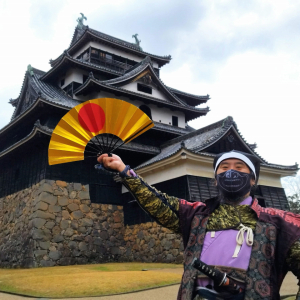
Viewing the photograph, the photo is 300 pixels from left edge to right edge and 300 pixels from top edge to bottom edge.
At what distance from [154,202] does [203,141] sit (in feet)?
36.2

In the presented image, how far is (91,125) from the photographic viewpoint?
2.50 m

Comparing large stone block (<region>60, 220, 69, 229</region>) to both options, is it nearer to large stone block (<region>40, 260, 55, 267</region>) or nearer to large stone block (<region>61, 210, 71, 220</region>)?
large stone block (<region>61, 210, 71, 220</region>)

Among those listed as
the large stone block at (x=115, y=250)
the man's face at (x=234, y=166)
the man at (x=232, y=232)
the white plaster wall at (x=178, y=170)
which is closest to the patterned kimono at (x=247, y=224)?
the man at (x=232, y=232)

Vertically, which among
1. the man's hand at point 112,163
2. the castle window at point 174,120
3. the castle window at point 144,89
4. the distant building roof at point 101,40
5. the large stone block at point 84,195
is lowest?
the man's hand at point 112,163

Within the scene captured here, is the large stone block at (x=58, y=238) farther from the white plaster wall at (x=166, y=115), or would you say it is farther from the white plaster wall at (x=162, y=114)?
the white plaster wall at (x=166, y=115)

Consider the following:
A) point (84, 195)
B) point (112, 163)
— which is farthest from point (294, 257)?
point (84, 195)

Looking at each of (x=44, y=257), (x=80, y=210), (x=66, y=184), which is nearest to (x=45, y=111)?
(x=66, y=184)

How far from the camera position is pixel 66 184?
1266 centimetres

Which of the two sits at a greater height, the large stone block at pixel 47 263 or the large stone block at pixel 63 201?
the large stone block at pixel 63 201

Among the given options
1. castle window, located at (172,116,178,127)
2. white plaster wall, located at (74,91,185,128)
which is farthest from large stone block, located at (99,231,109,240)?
castle window, located at (172,116,178,127)

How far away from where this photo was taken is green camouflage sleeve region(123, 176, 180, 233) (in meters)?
2.18

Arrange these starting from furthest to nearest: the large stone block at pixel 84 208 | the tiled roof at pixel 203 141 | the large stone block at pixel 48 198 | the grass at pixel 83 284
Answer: the large stone block at pixel 84 208
the tiled roof at pixel 203 141
the large stone block at pixel 48 198
the grass at pixel 83 284

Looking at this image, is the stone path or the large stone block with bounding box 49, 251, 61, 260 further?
the large stone block with bounding box 49, 251, 61, 260

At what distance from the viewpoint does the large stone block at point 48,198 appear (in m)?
12.0
